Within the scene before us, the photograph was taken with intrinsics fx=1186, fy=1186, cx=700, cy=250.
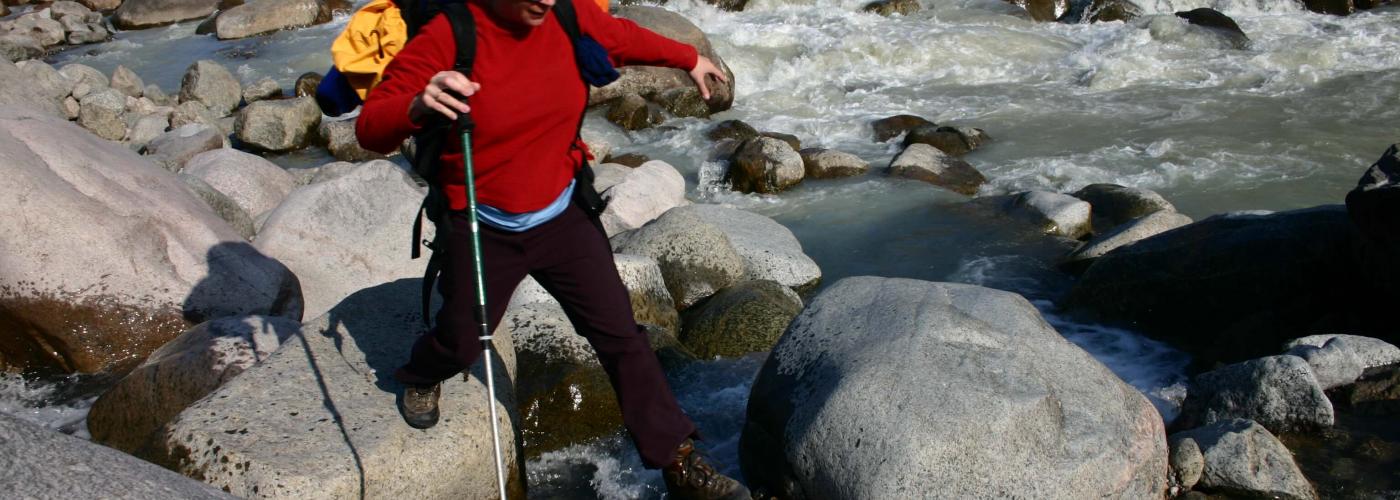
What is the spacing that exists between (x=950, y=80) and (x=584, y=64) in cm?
1306

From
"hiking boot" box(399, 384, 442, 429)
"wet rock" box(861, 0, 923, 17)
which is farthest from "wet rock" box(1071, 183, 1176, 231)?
"wet rock" box(861, 0, 923, 17)

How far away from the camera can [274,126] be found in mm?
13516

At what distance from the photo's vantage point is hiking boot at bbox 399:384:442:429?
4.47 metres

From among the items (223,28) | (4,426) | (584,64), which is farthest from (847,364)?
(223,28)

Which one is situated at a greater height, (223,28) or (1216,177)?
(1216,177)

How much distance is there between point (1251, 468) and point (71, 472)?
4.28 metres

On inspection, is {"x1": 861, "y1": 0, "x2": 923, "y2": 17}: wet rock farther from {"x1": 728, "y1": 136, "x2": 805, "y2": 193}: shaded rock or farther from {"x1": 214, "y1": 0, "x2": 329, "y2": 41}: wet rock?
{"x1": 214, "y1": 0, "x2": 329, "y2": 41}: wet rock

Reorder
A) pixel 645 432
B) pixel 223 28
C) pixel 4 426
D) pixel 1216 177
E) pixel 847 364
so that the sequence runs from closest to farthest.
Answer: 1. pixel 4 426
2. pixel 645 432
3. pixel 847 364
4. pixel 1216 177
5. pixel 223 28

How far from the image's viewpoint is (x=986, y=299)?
509 centimetres

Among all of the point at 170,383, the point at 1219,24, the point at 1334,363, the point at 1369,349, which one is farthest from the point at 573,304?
the point at 1219,24

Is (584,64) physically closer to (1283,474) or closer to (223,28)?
(1283,474)

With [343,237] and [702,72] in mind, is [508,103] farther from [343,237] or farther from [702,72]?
[343,237]

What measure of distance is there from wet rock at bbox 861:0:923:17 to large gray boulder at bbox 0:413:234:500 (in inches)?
703

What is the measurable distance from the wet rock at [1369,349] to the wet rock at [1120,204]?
355 centimetres
